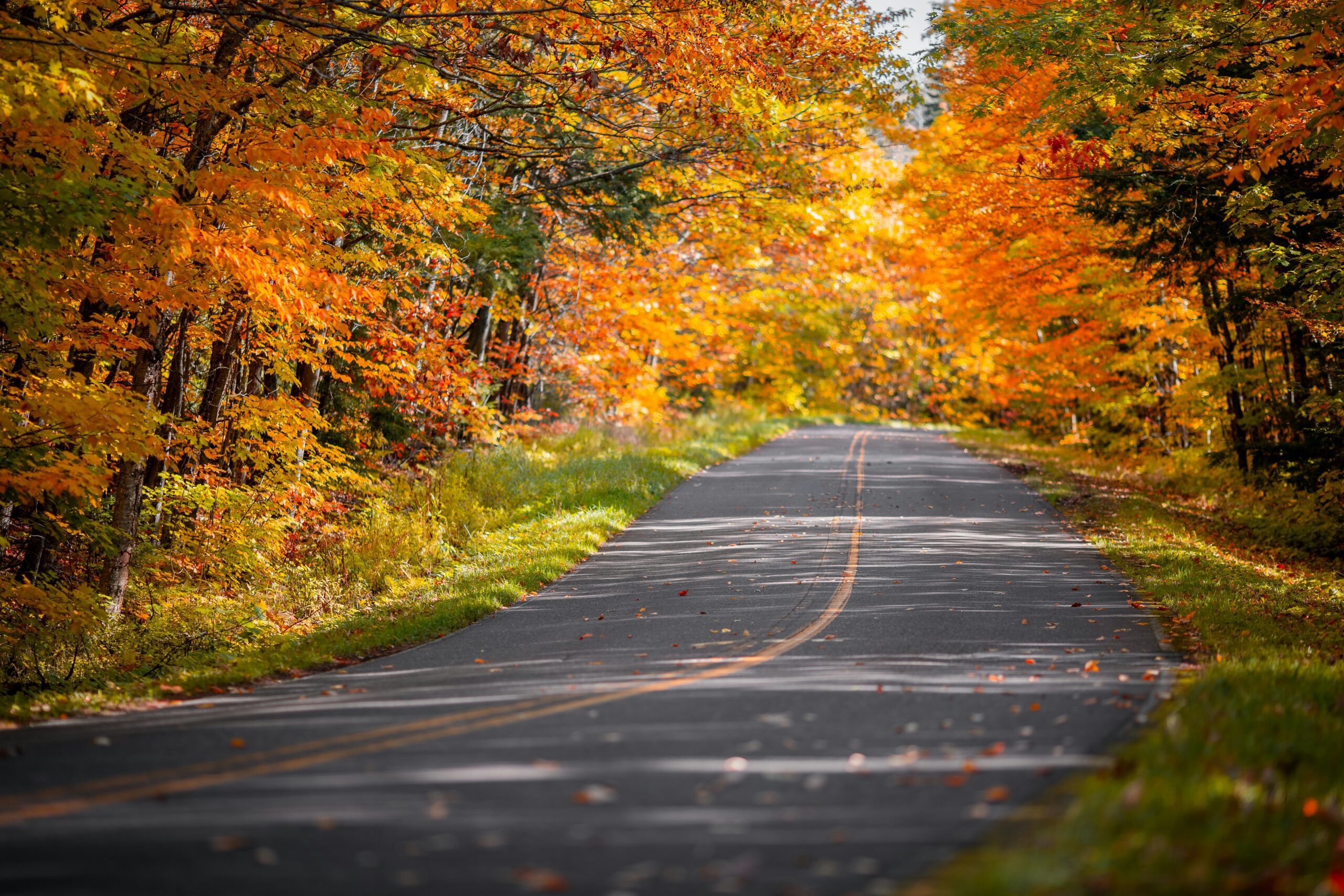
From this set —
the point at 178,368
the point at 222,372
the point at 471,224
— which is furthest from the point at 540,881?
the point at 471,224

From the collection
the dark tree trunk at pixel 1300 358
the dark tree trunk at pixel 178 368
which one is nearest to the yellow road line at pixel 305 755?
the dark tree trunk at pixel 178 368

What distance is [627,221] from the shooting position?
58.6ft

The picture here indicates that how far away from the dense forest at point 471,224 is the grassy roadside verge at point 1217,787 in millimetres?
4681

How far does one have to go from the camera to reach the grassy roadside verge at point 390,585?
31.4 ft

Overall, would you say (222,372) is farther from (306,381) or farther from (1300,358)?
(1300,358)

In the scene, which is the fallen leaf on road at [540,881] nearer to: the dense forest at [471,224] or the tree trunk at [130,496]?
the dense forest at [471,224]

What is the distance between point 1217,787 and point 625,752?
9.84ft

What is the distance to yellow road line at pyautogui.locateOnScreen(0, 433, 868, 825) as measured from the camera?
5.18 meters

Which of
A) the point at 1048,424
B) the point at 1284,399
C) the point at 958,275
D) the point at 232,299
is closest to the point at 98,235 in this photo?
the point at 232,299

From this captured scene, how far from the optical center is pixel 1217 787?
488 cm

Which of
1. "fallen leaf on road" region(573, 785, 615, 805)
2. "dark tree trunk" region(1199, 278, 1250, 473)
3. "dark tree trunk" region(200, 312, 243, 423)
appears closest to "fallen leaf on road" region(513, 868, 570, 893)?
"fallen leaf on road" region(573, 785, 615, 805)

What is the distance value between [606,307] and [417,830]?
870 inches

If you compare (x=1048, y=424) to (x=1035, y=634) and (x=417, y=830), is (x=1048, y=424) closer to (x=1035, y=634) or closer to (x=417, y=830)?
(x=1035, y=634)

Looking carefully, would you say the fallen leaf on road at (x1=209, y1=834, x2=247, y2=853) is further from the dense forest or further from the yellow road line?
the dense forest
